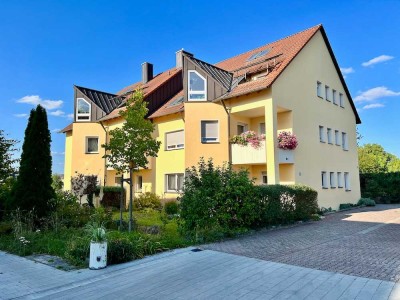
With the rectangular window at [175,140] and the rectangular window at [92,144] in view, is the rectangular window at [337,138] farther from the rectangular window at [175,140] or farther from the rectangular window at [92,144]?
the rectangular window at [92,144]

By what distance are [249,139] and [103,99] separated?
50.9 feet

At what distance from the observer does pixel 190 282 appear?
6.17m

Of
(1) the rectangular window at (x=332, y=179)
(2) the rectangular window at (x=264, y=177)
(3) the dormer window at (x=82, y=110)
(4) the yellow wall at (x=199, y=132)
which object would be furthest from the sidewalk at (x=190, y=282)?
(3) the dormer window at (x=82, y=110)

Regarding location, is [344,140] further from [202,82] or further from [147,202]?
[147,202]

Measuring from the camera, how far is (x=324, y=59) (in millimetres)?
23000

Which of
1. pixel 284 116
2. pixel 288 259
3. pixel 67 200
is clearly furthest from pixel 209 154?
pixel 288 259

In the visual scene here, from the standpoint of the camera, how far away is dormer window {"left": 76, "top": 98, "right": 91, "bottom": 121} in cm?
2675

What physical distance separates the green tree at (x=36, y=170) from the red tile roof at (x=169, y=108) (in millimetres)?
9701

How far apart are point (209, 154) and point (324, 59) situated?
1155 centimetres

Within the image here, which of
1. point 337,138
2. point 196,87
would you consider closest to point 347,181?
point 337,138

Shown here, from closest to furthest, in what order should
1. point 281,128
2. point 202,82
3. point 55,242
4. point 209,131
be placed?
point 55,242 < point 281,128 < point 209,131 < point 202,82

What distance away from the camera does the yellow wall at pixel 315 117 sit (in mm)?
19016

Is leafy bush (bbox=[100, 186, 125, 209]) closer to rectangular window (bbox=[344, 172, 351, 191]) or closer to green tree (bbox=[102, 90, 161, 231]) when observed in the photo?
green tree (bbox=[102, 90, 161, 231])

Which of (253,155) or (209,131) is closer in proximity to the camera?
(253,155)
